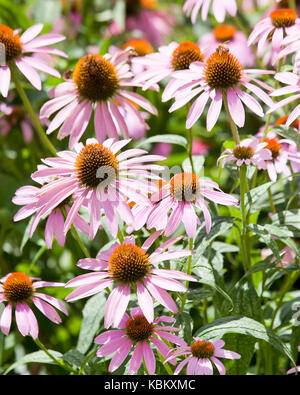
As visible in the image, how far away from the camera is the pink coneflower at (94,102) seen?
1040 mm

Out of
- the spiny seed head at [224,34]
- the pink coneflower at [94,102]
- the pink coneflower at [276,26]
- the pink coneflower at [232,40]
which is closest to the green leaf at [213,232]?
the pink coneflower at [94,102]

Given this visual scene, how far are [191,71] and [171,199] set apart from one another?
0.80 ft

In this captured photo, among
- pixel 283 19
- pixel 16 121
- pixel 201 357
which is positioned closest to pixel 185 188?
pixel 201 357

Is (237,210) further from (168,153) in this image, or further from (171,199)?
(168,153)

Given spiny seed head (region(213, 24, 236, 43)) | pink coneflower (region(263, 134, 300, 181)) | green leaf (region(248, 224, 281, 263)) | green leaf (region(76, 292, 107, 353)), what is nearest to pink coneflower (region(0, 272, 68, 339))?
green leaf (region(76, 292, 107, 353))

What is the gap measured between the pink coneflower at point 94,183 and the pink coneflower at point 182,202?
0.10ft

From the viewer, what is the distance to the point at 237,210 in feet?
3.30

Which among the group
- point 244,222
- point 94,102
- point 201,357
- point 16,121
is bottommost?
point 201,357

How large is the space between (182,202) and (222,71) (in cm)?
23

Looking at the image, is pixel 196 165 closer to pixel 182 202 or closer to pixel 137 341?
pixel 182 202

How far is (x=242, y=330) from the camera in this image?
32.1 inches

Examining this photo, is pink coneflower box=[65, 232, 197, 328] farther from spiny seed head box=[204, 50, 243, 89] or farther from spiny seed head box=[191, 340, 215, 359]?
spiny seed head box=[204, 50, 243, 89]

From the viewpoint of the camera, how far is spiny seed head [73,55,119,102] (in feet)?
3.44

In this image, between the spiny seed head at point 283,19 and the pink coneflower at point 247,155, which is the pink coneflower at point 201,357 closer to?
the pink coneflower at point 247,155
